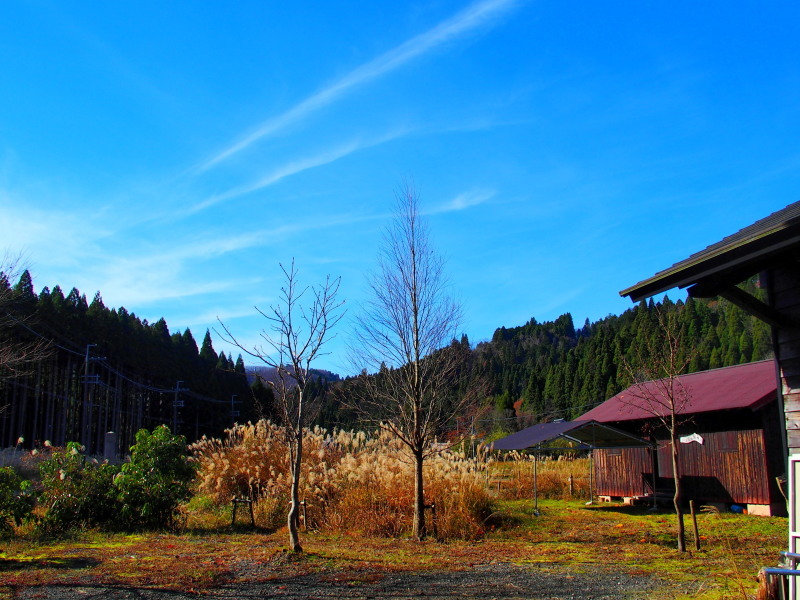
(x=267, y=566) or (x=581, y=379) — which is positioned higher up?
(x=581, y=379)

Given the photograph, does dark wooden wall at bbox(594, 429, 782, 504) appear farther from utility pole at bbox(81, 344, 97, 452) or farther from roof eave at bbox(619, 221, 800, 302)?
utility pole at bbox(81, 344, 97, 452)

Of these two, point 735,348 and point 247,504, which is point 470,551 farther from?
point 735,348

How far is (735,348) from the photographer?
1998 inches

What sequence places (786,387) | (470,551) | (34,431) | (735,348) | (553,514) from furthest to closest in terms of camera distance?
1. (735,348)
2. (34,431)
3. (553,514)
4. (470,551)
5. (786,387)

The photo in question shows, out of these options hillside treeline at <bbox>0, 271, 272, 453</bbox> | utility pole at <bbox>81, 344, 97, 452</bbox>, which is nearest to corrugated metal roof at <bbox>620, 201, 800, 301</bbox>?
hillside treeline at <bbox>0, 271, 272, 453</bbox>

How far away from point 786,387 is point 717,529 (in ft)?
24.0

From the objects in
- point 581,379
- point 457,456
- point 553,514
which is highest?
point 581,379

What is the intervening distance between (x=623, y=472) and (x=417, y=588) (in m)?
14.5

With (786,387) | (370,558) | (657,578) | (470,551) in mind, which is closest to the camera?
(786,387)

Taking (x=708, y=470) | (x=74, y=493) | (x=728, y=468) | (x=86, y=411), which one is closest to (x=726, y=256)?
(x=74, y=493)

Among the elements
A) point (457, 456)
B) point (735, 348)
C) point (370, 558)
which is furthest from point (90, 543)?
point (735, 348)

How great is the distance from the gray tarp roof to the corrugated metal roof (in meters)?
11.2

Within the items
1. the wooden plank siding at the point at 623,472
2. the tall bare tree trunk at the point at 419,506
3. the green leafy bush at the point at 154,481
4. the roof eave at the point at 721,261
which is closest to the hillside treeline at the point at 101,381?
the green leafy bush at the point at 154,481

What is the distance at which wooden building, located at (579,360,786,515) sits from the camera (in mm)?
15102
